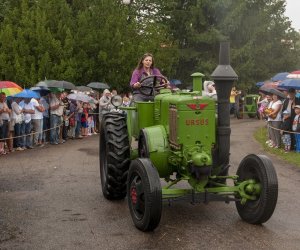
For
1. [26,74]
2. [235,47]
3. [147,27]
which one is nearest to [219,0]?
[235,47]

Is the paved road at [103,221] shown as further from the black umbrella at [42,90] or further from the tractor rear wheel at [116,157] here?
the black umbrella at [42,90]

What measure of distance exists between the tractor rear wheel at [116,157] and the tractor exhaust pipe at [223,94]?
151 cm

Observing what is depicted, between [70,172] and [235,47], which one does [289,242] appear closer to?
[70,172]

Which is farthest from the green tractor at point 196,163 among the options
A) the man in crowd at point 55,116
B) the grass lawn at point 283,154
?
the man in crowd at point 55,116

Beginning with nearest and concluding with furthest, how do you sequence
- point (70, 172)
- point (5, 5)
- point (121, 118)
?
1. point (121, 118)
2. point (70, 172)
3. point (5, 5)

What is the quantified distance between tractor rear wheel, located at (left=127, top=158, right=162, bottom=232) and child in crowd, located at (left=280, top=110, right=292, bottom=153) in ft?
27.3

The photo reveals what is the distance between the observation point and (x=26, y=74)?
22531 millimetres

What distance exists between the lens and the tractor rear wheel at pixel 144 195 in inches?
242

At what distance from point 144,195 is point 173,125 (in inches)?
43.5

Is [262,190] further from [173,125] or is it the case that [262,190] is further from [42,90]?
[42,90]

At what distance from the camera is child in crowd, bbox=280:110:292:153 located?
559 inches

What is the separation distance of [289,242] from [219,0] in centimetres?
3149

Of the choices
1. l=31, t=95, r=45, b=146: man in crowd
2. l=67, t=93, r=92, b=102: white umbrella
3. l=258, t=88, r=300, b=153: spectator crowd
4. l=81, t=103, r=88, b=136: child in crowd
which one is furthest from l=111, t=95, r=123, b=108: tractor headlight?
l=81, t=103, r=88, b=136: child in crowd

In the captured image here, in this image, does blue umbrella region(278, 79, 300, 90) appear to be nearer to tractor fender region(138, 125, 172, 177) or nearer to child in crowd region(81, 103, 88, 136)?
child in crowd region(81, 103, 88, 136)
